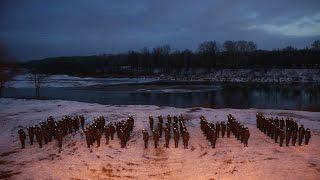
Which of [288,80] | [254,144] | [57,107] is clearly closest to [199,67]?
[288,80]

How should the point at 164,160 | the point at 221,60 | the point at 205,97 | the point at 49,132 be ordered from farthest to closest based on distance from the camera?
the point at 221,60, the point at 205,97, the point at 49,132, the point at 164,160

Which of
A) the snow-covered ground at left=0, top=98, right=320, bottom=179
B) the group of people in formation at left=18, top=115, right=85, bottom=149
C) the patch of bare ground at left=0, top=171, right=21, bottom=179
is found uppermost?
the group of people in formation at left=18, top=115, right=85, bottom=149

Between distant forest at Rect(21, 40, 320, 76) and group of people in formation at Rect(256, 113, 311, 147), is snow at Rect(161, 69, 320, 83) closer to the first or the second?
distant forest at Rect(21, 40, 320, 76)

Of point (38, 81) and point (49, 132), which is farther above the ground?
point (38, 81)

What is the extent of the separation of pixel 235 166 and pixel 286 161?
6.14 feet

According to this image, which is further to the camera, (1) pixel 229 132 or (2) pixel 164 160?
(1) pixel 229 132

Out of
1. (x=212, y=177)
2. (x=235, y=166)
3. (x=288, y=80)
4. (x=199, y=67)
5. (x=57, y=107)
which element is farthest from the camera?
(x=199, y=67)

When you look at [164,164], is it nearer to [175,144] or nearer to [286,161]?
[175,144]

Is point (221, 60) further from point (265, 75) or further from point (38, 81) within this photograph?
point (38, 81)

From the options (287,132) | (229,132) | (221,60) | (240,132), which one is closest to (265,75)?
(221,60)

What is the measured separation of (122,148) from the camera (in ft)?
53.7

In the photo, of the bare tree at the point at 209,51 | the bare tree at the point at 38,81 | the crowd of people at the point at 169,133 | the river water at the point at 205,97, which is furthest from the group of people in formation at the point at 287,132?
the bare tree at the point at 209,51

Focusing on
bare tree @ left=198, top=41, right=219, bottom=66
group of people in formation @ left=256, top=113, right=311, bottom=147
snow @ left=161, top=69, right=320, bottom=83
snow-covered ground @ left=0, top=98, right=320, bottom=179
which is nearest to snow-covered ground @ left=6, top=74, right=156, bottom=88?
snow @ left=161, top=69, right=320, bottom=83

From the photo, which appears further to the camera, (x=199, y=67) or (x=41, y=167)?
(x=199, y=67)
